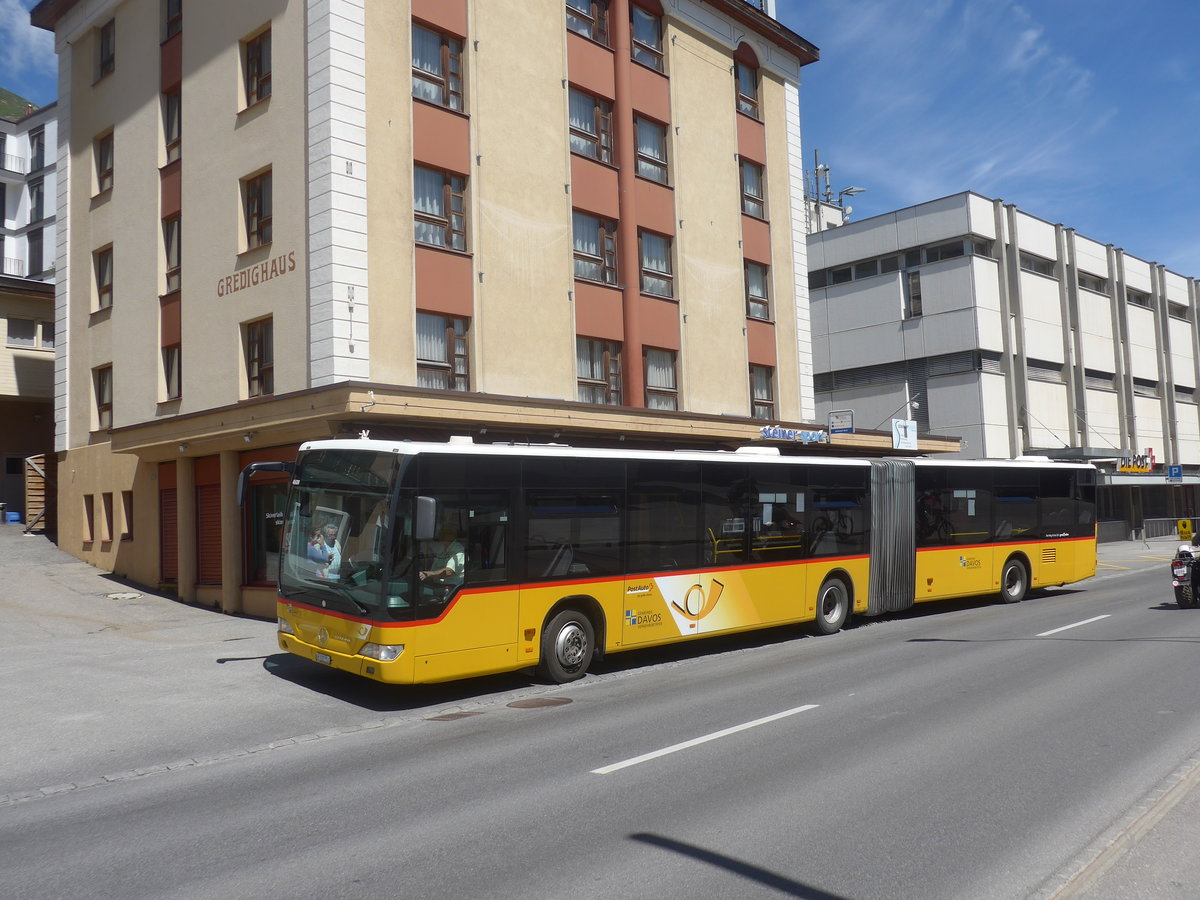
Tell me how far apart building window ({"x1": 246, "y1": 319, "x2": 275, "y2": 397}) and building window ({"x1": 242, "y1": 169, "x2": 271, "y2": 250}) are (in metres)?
1.68

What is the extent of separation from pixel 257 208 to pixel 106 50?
945 centimetres

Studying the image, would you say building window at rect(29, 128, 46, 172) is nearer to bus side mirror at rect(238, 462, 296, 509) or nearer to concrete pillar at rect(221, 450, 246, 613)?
concrete pillar at rect(221, 450, 246, 613)

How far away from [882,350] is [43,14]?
107ft

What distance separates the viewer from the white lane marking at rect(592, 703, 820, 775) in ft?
26.5

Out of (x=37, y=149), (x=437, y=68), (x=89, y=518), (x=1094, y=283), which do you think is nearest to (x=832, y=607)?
(x=437, y=68)

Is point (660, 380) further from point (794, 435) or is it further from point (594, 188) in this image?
point (594, 188)

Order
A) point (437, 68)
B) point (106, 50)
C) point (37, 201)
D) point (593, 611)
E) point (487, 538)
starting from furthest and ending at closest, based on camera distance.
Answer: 1. point (37, 201)
2. point (106, 50)
3. point (437, 68)
4. point (593, 611)
5. point (487, 538)

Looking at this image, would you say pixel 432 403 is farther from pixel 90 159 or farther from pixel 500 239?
pixel 90 159

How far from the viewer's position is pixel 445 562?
11.3 m

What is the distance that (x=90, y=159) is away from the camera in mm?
25531

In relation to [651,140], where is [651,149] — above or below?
below

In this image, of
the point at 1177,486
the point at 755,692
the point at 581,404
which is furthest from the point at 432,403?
the point at 1177,486

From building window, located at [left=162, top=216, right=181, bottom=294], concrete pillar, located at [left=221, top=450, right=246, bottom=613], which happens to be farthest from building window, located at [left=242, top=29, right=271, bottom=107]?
concrete pillar, located at [left=221, top=450, right=246, bottom=613]

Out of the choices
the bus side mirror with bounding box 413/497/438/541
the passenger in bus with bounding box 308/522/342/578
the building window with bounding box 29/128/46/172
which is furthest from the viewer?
the building window with bounding box 29/128/46/172
